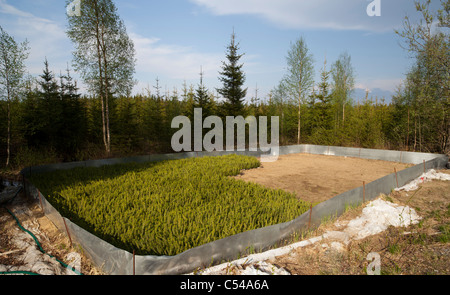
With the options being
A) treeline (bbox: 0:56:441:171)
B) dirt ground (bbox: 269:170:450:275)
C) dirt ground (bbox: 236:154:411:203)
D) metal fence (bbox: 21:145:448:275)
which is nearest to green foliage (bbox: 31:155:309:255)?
metal fence (bbox: 21:145:448:275)

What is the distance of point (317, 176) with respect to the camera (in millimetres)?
8281

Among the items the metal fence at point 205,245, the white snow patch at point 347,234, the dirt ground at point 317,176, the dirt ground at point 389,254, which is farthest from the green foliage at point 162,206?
the dirt ground at point 317,176

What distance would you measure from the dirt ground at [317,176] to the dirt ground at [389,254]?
2.02 meters

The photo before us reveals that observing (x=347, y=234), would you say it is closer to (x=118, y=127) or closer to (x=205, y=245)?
(x=205, y=245)

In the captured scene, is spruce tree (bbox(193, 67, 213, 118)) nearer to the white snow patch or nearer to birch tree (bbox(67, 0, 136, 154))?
birch tree (bbox(67, 0, 136, 154))

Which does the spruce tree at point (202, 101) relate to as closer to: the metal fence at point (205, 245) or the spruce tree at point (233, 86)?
the spruce tree at point (233, 86)

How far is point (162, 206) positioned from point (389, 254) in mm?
3766

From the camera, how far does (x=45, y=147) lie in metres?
10.2

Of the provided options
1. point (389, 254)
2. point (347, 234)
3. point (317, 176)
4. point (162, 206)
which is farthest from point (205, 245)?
point (317, 176)

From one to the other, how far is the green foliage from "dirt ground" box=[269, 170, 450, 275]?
856 millimetres

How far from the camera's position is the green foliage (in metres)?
3.41
